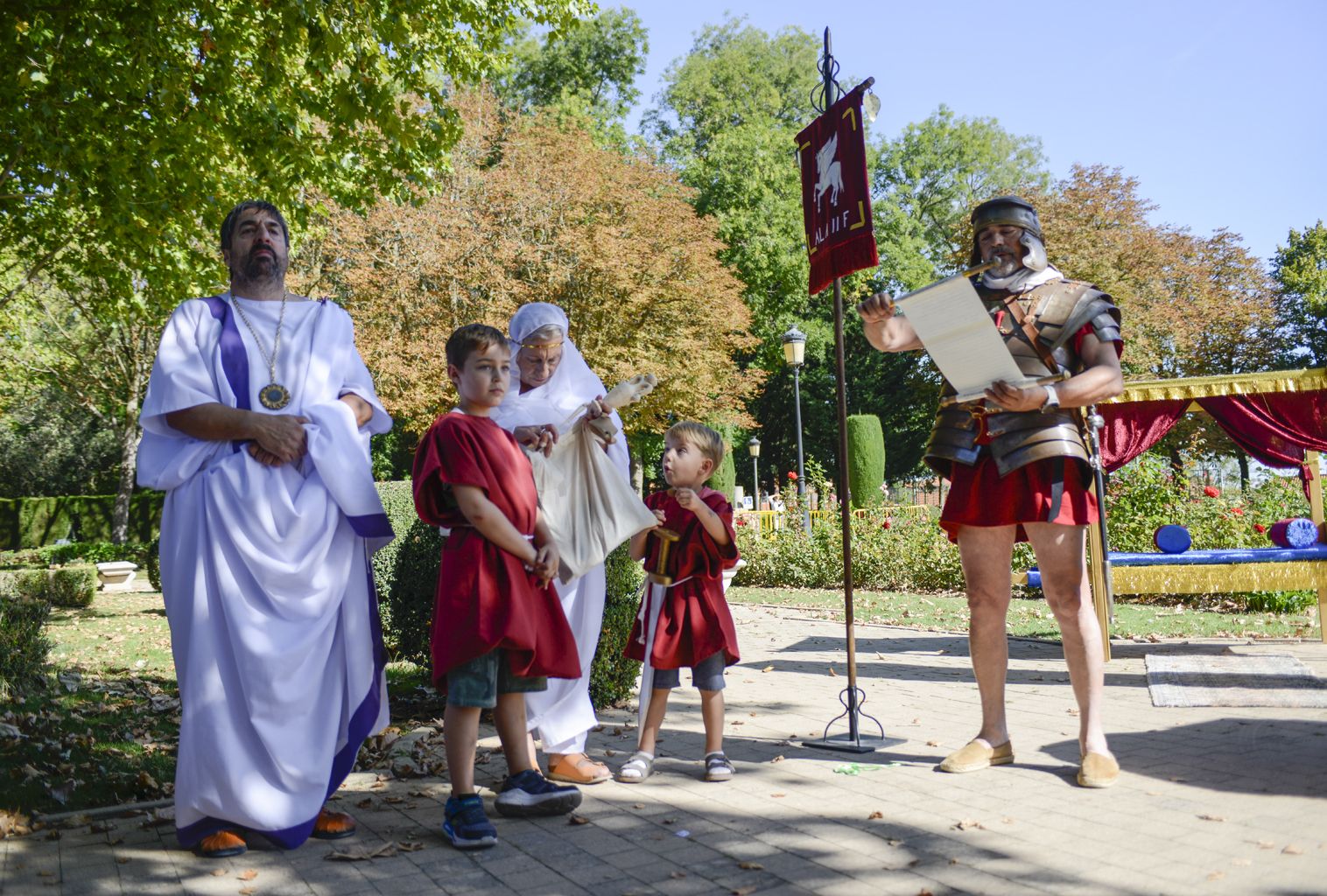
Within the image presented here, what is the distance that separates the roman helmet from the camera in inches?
171

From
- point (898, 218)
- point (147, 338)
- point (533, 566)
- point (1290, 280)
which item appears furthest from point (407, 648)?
point (1290, 280)

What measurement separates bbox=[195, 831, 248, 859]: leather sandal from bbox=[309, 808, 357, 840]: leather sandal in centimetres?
27

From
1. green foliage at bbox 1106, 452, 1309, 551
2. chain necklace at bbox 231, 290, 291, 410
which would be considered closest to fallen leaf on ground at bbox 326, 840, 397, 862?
chain necklace at bbox 231, 290, 291, 410

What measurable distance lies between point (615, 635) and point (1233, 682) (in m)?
3.89

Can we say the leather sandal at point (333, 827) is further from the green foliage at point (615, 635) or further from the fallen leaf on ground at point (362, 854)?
the green foliage at point (615, 635)

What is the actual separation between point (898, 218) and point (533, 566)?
129ft

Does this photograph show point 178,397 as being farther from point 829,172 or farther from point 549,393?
point 829,172

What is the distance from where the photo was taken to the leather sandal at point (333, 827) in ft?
12.5

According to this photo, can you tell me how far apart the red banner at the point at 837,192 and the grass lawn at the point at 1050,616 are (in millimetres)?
5901

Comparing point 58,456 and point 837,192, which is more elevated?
point 58,456

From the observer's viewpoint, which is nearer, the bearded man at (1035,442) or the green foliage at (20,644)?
the bearded man at (1035,442)

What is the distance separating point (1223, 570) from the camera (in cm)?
891

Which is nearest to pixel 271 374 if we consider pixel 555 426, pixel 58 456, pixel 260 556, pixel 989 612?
pixel 260 556

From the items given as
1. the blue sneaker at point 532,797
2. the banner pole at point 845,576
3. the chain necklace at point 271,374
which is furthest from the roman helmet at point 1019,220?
the chain necklace at point 271,374
